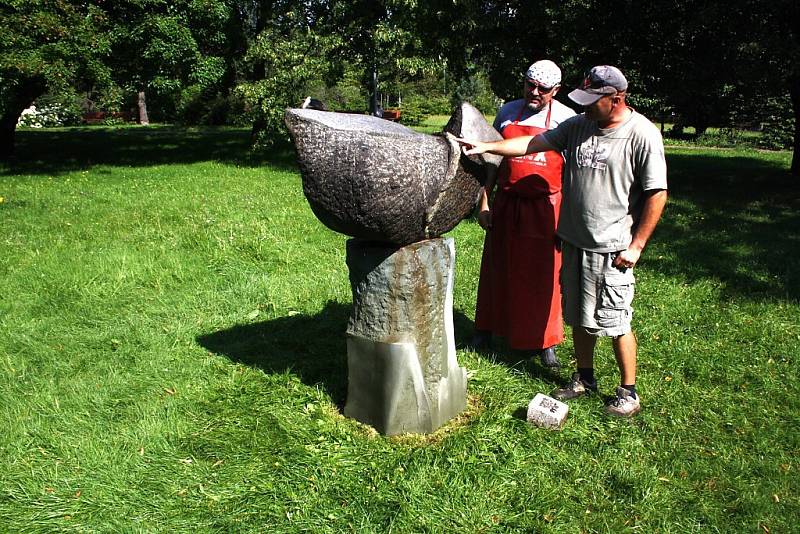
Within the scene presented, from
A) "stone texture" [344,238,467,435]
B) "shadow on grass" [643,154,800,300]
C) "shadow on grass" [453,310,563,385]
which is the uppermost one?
"stone texture" [344,238,467,435]

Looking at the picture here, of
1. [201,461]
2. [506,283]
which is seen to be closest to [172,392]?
[201,461]

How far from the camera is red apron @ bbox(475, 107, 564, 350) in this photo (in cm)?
407

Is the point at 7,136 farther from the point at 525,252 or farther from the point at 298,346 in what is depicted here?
the point at 525,252

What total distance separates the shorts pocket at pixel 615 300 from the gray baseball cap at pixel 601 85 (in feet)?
3.30

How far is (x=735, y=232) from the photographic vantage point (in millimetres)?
8250

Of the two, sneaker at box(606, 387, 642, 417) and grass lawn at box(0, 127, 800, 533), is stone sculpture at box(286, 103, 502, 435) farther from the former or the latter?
sneaker at box(606, 387, 642, 417)

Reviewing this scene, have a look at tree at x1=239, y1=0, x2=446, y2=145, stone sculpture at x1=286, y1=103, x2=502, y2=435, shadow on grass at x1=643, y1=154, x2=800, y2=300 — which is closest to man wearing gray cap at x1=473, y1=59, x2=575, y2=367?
stone sculpture at x1=286, y1=103, x2=502, y2=435

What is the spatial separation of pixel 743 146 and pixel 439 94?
74.4 ft

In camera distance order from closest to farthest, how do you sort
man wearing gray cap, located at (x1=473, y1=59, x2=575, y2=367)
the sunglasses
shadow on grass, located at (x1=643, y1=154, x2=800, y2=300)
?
1. the sunglasses
2. man wearing gray cap, located at (x1=473, y1=59, x2=575, y2=367)
3. shadow on grass, located at (x1=643, y1=154, x2=800, y2=300)

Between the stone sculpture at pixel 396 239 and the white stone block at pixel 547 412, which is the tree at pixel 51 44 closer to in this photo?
the stone sculpture at pixel 396 239

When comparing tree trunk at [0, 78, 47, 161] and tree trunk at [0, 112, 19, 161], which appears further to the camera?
tree trunk at [0, 112, 19, 161]

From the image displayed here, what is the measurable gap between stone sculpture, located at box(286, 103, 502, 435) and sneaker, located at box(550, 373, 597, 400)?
0.67 metres

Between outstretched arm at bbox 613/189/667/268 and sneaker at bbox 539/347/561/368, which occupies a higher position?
outstretched arm at bbox 613/189/667/268

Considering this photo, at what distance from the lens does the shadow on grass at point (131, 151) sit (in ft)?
46.4
